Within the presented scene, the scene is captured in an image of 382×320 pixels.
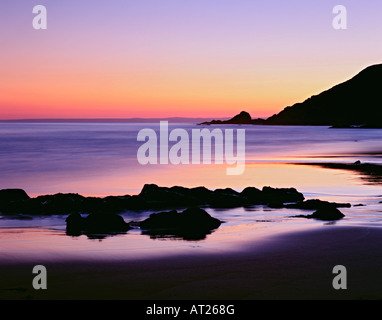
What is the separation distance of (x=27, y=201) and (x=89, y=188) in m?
7.87

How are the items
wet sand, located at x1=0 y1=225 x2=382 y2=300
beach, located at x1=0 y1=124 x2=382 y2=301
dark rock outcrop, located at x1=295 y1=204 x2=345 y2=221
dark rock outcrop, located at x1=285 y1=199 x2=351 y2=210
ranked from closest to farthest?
wet sand, located at x1=0 y1=225 x2=382 y2=300 → beach, located at x1=0 y1=124 x2=382 y2=301 → dark rock outcrop, located at x1=295 y1=204 x2=345 y2=221 → dark rock outcrop, located at x1=285 y1=199 x2=351 y2=210

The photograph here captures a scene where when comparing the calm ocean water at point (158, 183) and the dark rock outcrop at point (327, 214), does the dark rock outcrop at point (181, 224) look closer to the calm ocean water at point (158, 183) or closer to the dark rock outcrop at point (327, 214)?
the calm ocean water at point (158, 183)

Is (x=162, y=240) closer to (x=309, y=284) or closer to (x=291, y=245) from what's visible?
(x=291, y=245)

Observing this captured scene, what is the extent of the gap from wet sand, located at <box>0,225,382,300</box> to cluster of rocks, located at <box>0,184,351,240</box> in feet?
7.14

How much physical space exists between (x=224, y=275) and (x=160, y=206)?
7.42m

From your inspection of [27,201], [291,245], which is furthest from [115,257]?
[27,201]

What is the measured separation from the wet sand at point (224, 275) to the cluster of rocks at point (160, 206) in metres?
2.18

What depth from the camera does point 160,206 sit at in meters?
16.1

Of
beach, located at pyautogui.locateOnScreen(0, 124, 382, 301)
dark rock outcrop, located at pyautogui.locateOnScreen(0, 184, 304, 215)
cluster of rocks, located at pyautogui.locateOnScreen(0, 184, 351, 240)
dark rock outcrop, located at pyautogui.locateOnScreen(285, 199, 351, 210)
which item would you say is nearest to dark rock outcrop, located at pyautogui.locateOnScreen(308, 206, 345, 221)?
cluster of rocks, located at pyautogui.locateOnScreen(0, 184, 351, 240)

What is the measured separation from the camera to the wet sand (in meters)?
7.84

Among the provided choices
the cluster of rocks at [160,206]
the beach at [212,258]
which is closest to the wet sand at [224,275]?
the beach at [212,258]

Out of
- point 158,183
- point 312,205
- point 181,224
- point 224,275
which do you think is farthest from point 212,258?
point 158,183

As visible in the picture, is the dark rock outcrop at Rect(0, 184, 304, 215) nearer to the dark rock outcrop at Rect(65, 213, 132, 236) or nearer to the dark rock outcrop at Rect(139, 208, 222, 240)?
the dark rock outcrop at Rect(65, 213, 132, 236)
